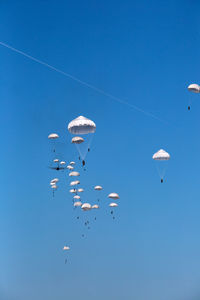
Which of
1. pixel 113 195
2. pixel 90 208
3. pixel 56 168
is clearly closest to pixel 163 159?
pixel 113 195

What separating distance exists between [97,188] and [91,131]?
66.9 feet

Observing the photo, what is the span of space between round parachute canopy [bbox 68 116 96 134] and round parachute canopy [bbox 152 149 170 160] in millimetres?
13442

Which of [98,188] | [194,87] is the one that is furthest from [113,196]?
[194,87]

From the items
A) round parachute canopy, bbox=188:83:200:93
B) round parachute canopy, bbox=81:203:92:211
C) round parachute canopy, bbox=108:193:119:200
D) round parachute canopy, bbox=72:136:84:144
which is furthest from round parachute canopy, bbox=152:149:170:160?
round parachute canopy, bbox=81:203:92:211

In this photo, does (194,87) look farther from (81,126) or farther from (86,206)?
(86,206)

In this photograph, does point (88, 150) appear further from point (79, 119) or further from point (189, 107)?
point (189, 107)

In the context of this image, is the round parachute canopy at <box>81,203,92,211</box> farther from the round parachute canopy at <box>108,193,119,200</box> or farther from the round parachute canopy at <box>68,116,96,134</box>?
the round parachute canopy at <box>68,116,96,134</box>

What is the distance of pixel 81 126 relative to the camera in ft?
147

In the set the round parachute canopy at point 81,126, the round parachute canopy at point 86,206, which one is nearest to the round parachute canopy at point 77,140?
the round parachute canopy at point 81,126

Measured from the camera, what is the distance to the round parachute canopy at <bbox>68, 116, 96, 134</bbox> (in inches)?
1747

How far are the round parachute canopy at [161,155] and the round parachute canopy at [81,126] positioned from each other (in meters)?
13.4

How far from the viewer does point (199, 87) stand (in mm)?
49688

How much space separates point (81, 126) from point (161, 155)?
15.4 m

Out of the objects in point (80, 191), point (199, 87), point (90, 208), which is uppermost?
point (199, 87)
